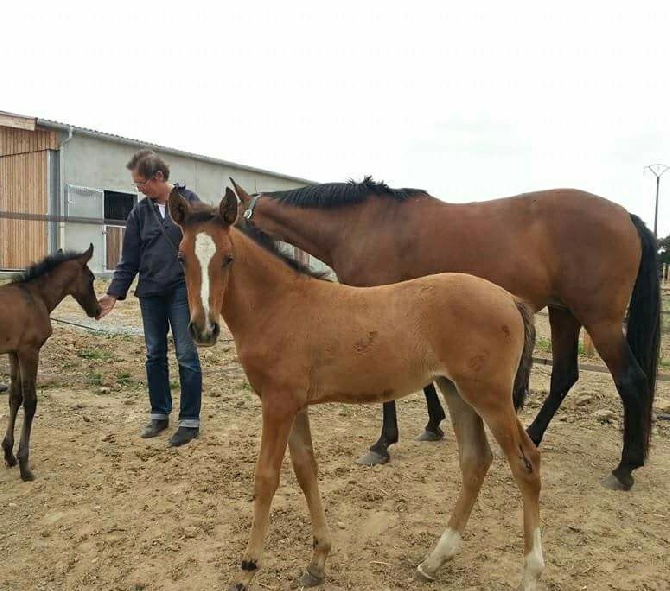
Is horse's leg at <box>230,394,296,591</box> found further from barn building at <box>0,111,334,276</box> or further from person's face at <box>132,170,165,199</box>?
barn building at <box>0,111,334,276</box>

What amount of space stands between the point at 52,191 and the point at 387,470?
11524mm

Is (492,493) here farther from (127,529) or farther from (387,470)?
(127,529)

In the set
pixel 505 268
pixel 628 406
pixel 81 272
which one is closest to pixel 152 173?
pixel 81 272

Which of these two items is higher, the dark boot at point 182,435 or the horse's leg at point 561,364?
the horse's leg at point 561,364

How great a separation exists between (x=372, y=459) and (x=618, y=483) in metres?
1.66

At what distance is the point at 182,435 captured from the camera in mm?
4293

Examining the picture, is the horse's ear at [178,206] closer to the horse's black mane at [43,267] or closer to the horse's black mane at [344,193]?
the horse's black mane at [344,193]

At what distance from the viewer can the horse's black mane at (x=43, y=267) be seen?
4352 millimetres

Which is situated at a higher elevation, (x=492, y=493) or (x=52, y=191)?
(x=52, y=191)

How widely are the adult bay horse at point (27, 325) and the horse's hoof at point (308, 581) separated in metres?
2.13

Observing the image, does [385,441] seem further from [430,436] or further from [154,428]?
[154,428]

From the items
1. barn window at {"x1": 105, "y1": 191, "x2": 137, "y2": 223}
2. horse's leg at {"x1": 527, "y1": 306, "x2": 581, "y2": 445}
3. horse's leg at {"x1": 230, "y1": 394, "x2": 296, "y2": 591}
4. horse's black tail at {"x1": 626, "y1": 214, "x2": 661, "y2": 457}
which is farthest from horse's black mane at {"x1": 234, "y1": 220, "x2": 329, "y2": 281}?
barn window at {"x1": 105, "y1": 191, "x2": 137, "y2": 223}

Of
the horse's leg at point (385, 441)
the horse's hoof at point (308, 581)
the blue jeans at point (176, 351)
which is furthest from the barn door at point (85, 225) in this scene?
the horse's hoof at point (308, 581)

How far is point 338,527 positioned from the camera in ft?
10.1
